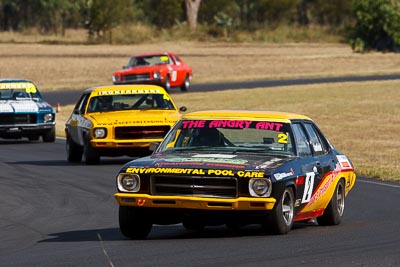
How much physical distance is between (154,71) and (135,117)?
24.8m

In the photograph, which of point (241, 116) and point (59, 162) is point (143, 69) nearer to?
point (59, 162)

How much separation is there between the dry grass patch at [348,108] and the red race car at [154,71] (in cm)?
73

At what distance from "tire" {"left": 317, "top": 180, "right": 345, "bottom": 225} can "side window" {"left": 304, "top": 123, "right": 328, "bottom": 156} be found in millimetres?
394

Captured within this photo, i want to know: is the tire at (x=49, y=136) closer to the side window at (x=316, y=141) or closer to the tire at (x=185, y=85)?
the side window at (x=316, y=141)

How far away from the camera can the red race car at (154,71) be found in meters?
45.5

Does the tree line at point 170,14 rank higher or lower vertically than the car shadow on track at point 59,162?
lower

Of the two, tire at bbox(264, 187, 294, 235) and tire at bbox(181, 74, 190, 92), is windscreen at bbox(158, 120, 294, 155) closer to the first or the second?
tire at bbox(264, 187, 294, 235)

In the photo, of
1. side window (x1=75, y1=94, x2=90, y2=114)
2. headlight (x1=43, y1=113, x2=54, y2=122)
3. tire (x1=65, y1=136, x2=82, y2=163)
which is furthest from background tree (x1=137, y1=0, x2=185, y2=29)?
Answer: tire (x1=65, y1=136, x2=82, y2=163)

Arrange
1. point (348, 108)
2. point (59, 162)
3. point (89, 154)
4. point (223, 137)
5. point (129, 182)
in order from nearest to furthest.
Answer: point (129, 182), point (223, 137), point (89, 154), point (59, 162), point (348, 108)

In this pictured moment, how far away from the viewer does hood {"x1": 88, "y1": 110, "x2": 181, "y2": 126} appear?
67.5 ft

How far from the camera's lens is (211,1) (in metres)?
117

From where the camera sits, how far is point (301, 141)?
40.4 ft

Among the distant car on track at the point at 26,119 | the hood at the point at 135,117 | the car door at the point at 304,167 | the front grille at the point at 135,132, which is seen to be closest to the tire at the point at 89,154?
the hood at the point at 135,117

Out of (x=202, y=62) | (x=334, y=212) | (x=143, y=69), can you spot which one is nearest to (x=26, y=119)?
(x=334, y=212)
